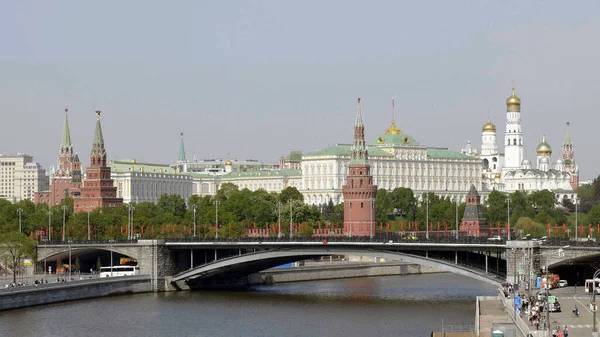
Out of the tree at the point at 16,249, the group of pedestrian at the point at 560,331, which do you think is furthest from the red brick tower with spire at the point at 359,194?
the group of pedestrian at the point at 560,331

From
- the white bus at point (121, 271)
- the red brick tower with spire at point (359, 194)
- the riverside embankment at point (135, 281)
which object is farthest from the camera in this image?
the red brick tower with spire at point (359, 194)

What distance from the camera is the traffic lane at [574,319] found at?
66938 millimetres

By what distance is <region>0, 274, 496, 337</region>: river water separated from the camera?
90000 millimetres

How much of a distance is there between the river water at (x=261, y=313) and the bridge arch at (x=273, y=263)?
7.30ft

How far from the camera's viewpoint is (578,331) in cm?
6688

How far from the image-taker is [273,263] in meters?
125

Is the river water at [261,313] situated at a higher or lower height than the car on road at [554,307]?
lower

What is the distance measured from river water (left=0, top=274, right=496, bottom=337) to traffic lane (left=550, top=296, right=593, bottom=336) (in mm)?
9024

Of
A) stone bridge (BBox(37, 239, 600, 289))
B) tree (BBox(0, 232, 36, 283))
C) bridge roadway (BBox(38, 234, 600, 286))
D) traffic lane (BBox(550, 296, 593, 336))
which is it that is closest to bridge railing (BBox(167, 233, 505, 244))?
bridge roadway (BBox(38, 234, 600, 286))

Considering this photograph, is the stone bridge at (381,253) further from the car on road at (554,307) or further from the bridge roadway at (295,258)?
the car on road at (554,307)

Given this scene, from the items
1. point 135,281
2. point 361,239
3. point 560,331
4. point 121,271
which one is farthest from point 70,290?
point 560,331

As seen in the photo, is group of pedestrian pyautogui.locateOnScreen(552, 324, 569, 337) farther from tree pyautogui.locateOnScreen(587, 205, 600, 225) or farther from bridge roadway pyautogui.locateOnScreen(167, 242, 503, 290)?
tree pyautogui.locateOnScreen(587, 205, 600, 225)

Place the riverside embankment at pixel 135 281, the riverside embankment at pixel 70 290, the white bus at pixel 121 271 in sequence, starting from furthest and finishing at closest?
the white bus at pixel 121 271, the riverside embankment at pixel 135 281, the riverside embankment at pixel 70 290

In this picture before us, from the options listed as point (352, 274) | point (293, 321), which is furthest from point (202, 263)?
point (293, 321)
